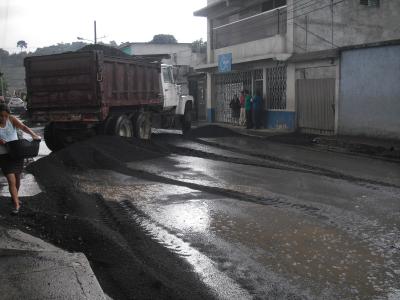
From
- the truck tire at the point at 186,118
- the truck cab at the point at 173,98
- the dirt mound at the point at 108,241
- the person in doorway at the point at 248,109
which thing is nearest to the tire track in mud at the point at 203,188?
the dirt mound at the point at 108,241

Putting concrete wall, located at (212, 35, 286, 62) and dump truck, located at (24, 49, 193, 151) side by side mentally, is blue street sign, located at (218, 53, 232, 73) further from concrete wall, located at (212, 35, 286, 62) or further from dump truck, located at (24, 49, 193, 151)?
dump truck, located at (24, 49, 193, 151)

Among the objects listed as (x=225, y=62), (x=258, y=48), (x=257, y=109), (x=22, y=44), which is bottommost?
(x=257, y=109)

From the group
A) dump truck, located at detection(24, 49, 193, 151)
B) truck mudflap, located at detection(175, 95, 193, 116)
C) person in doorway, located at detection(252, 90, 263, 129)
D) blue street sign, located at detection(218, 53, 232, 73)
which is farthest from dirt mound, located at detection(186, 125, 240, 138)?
blue street sign, located at detection(218, 53, 232, 73)

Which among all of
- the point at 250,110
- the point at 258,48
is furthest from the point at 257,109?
the point at 258,48

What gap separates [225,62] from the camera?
26234 mm

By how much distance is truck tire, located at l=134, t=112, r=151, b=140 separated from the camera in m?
16.8

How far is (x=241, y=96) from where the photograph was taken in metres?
25.1

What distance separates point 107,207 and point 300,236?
307 centimetres

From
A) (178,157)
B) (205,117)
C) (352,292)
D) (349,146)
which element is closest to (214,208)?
(352,292)

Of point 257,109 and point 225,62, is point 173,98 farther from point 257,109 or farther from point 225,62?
point 225,62

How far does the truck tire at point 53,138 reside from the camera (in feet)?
51.4

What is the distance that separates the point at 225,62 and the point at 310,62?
262 inches

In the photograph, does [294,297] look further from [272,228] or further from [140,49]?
[140,49]

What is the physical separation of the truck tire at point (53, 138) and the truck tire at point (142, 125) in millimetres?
2477
